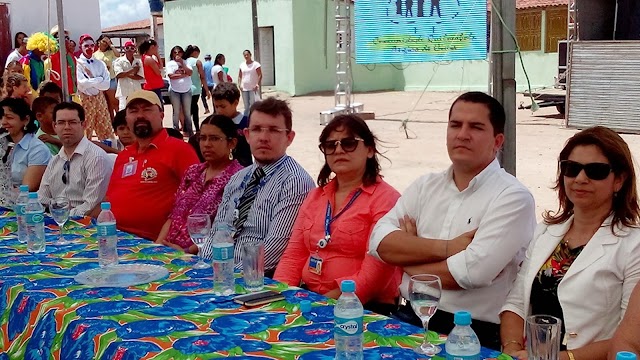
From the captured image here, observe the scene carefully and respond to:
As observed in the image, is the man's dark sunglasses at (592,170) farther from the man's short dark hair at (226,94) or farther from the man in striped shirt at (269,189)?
the man's short dark hair at (226,94)

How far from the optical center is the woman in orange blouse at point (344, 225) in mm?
3113

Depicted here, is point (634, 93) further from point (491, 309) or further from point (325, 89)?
point (325, 89)

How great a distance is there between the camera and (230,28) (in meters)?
25.6

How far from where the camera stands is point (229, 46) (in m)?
25.6

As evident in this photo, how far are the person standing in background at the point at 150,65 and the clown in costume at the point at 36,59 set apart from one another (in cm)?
133

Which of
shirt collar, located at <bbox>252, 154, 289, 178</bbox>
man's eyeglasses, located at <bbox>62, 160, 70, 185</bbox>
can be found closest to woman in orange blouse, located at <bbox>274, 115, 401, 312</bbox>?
shirt collar, located at <bbox>252, 154, 289, 178</bbox>

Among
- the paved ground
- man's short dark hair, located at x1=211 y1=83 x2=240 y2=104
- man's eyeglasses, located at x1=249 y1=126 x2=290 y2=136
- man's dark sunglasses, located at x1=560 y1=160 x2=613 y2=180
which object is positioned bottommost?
the paved ground

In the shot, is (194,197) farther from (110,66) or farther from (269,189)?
(110,66)

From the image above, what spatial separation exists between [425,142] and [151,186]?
26.5 feet

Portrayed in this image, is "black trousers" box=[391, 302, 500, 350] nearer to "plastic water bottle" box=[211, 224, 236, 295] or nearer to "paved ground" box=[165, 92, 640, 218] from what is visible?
"plastic water bottle" box=[211, 224, 236, 295]

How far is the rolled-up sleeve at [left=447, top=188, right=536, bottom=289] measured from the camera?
267 centimetres

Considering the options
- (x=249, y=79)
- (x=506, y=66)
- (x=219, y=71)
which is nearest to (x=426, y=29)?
(x=506, y=66)

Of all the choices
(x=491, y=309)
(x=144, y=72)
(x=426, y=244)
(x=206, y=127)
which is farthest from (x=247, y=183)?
(x=144, y=72)

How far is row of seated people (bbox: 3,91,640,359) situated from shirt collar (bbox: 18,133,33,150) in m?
1.63
